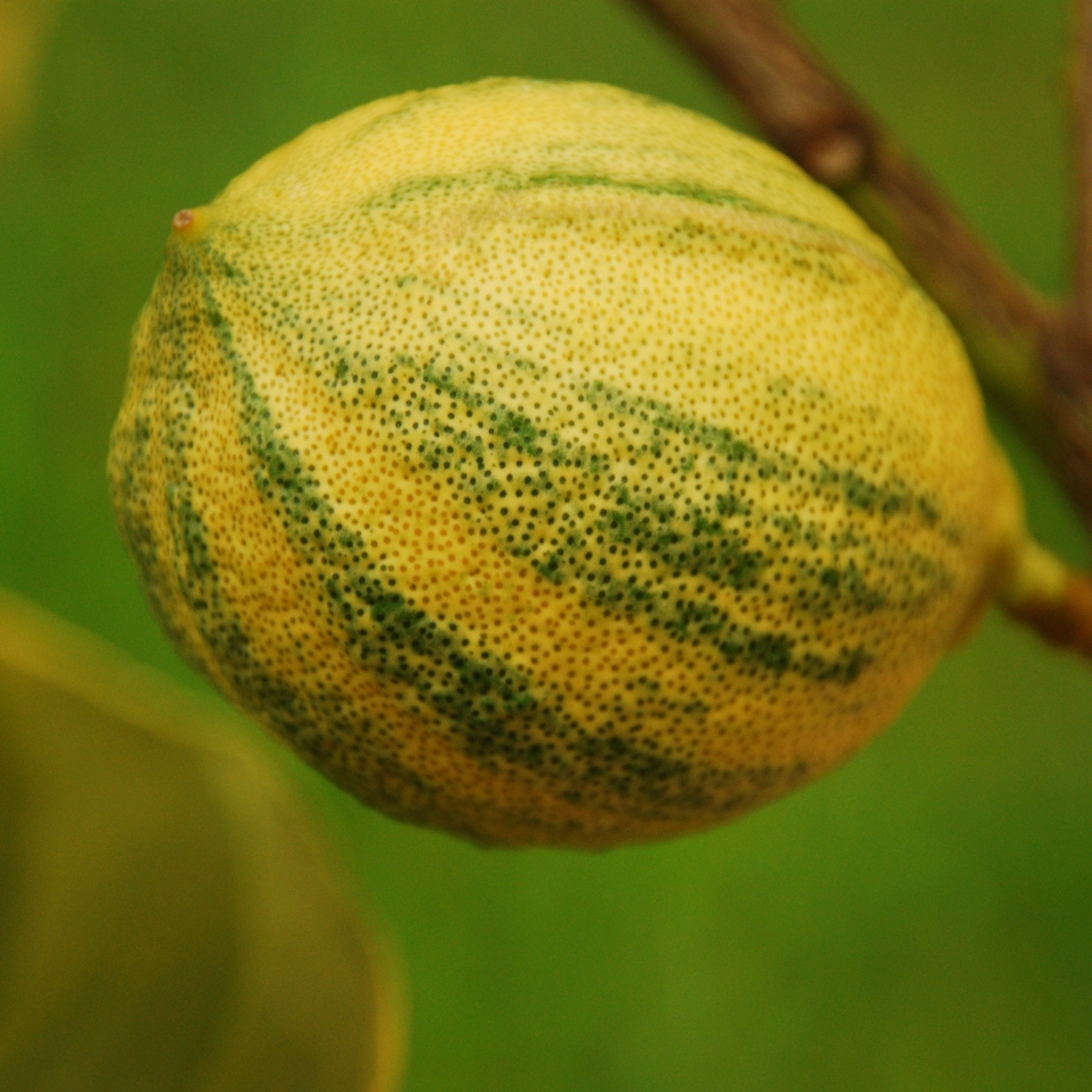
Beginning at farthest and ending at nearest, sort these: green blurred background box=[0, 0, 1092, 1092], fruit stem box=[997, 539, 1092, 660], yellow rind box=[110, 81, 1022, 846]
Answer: green blurred background box=[0, 0, 1092, 1092] < fruit stem box=[997, 539, 1092, 660] < yellow rind box=[110, 81, 1022, 846]

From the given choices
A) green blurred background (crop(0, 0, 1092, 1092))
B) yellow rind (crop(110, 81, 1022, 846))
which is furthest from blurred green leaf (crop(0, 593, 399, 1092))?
green blurred background (crop(0, 0, 1092, 1092))

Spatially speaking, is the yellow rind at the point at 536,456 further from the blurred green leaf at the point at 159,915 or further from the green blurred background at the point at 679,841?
the green blurred background at the point at 679,841

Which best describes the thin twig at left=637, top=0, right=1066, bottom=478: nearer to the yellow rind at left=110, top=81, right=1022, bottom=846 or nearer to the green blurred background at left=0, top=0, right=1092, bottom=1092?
the yellow rind at left=110, top=81, right=1022, bottom=846

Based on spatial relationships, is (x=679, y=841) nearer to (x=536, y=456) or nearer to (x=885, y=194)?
(x=885, y=194)

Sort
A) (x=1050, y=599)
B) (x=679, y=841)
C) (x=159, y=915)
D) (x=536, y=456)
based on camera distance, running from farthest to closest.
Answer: (x=679, y=841) < (x=159, y=915) < (x=1050, y=599) < (x=536, y=456)

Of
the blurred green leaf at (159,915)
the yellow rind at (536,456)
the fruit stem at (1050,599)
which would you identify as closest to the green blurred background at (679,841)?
the blurred green leaf at (159,915)

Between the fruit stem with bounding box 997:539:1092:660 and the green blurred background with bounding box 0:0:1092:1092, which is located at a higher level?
the fruit stem with bounding box 997:539:1092:660

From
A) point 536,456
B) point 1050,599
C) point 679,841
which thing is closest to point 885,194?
point 1050,599

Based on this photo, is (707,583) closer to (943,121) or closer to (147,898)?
(147,898)
